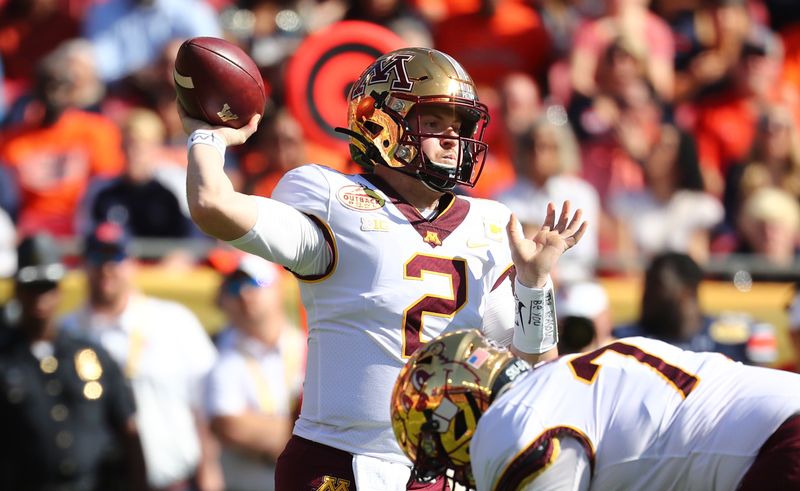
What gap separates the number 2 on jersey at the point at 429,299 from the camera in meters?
4.22

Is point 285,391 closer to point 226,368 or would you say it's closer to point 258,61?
point 226,368

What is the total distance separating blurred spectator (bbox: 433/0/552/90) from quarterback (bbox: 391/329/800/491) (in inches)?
247

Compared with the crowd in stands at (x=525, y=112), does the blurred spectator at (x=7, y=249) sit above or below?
below

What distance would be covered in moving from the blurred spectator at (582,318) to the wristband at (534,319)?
2.07 meters

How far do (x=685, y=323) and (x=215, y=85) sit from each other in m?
3.48

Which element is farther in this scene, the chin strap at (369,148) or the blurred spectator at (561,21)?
the blurred spectator at (561,21)

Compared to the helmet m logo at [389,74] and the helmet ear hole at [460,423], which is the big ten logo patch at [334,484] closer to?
the helmet ear hole at [460,423]

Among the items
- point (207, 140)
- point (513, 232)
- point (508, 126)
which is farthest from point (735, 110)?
point (207, 140)

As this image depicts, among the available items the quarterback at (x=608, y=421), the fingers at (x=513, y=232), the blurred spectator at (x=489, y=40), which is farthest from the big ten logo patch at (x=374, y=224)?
the blurred spectator at (x=489, y=40)

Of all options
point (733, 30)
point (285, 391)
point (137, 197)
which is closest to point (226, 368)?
point (285, 391)

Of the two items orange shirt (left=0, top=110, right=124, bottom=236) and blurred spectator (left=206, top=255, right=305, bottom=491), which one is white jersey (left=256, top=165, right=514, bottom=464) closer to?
blurred spectator (left=206, top=255, right=305, bottom=491)

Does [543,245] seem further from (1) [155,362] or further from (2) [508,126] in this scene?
(2) [508,126]

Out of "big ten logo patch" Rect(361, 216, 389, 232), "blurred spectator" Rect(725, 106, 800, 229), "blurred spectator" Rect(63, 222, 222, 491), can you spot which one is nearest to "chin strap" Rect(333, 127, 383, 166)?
"big ten logo patch" Rect(361, 216, 389, 232)

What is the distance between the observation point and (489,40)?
390 inches
